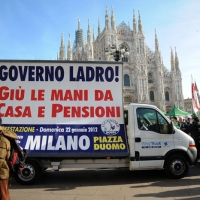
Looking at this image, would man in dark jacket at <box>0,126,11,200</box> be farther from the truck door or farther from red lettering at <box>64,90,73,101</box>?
the truck door

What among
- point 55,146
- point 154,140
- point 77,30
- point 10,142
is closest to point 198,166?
point 154,140

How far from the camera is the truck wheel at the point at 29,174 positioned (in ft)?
17.5

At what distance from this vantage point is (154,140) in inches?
221

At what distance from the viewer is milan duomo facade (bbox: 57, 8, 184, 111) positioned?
42.3 meters

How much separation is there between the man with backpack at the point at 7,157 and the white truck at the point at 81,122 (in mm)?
2040

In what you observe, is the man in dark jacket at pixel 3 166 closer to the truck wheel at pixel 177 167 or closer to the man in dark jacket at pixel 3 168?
the man in dark jacket at pixel 3 168

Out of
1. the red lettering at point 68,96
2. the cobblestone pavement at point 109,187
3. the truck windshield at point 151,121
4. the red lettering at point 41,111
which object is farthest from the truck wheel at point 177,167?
the red lettering at point 41,111

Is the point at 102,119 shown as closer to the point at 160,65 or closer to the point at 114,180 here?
the point at 114,180

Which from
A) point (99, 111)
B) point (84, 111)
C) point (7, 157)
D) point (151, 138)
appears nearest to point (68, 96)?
point (84, 111)

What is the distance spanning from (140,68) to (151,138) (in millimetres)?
38687

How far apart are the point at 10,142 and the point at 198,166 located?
6607 mm

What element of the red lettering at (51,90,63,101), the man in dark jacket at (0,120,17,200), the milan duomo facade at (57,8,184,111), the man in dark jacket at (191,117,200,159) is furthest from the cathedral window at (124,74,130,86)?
the man in dark jacket at (0,120,17,200)

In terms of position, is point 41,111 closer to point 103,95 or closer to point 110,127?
point 103,95

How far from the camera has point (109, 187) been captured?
5.14m
